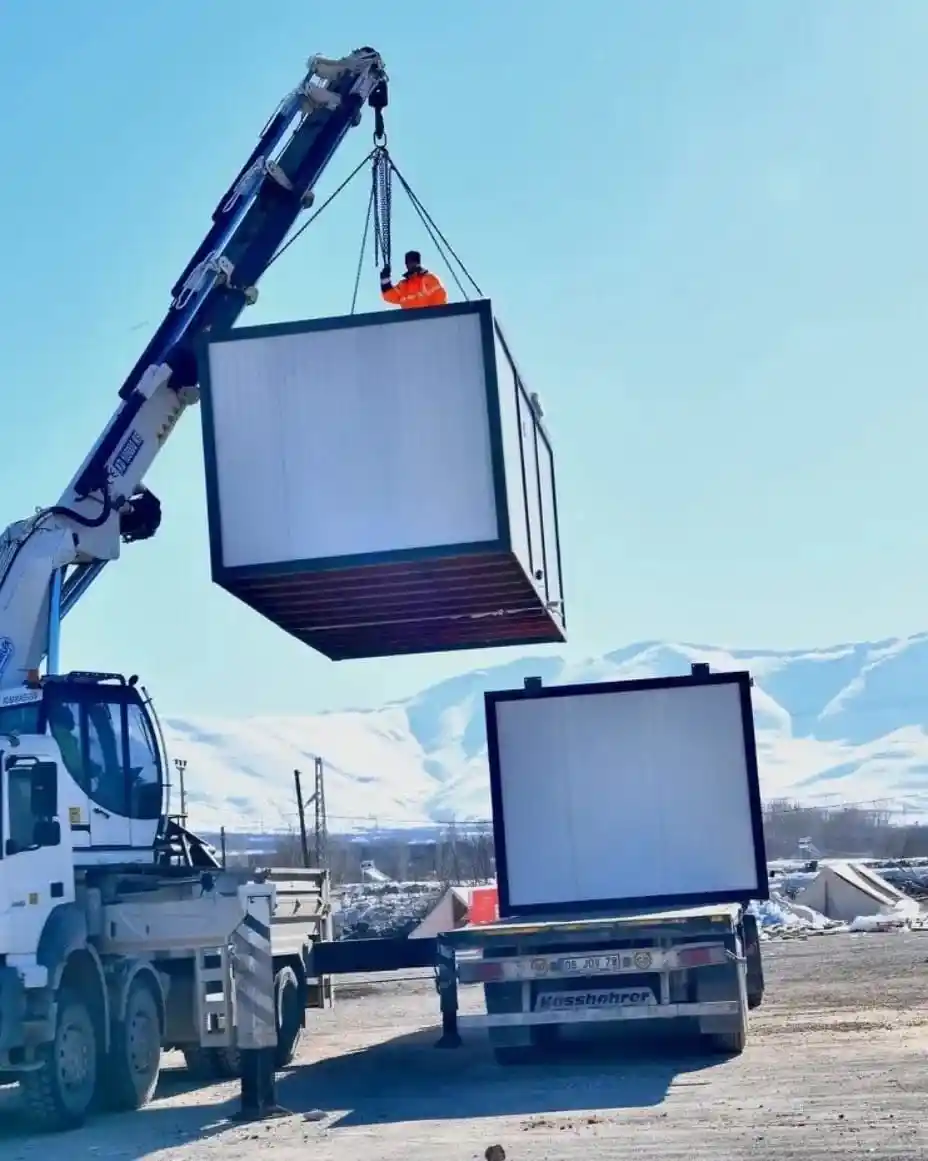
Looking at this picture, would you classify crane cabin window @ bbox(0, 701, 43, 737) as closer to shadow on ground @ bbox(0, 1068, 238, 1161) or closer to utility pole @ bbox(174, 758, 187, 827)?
utility pole @ bbox(174, 758, 187, 827)

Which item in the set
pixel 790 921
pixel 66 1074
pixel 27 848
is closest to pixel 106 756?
pixel 27 848

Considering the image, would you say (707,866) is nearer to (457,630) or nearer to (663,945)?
(663,945)

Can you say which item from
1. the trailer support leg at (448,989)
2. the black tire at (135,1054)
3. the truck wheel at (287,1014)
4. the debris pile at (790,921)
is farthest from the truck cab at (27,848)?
the debris pile at (790,921)

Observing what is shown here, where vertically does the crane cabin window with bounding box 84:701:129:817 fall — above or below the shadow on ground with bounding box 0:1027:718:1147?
above

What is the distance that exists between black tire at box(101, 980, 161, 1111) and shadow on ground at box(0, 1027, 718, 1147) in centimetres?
17

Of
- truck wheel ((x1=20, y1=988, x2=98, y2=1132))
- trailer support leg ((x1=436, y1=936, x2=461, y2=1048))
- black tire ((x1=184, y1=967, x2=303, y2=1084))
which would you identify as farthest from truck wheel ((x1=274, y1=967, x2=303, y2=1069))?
truck wheel ((x1=20, y1=988, x2=98, y2=1132))

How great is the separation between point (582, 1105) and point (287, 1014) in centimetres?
397

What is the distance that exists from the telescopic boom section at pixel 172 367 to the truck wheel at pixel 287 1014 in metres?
3.24

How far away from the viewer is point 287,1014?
44.6ft

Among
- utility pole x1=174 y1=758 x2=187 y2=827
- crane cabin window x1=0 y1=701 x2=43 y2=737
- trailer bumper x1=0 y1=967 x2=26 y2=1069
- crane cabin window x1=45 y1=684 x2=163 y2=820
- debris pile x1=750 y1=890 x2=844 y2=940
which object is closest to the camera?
trailer bumper x1=0 y1=967 x2=26 y2=1069

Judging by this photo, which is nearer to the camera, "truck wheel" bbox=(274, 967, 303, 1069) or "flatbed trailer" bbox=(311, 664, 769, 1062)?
"truck wheel" bbox=(274, 967, 303, 1069)

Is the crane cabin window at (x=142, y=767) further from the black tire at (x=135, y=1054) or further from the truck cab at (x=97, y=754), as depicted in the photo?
the black tire at (x=135, y=1054)

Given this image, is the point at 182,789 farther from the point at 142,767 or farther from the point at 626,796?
the point at 626,796

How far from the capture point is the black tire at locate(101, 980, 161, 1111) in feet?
37.7
